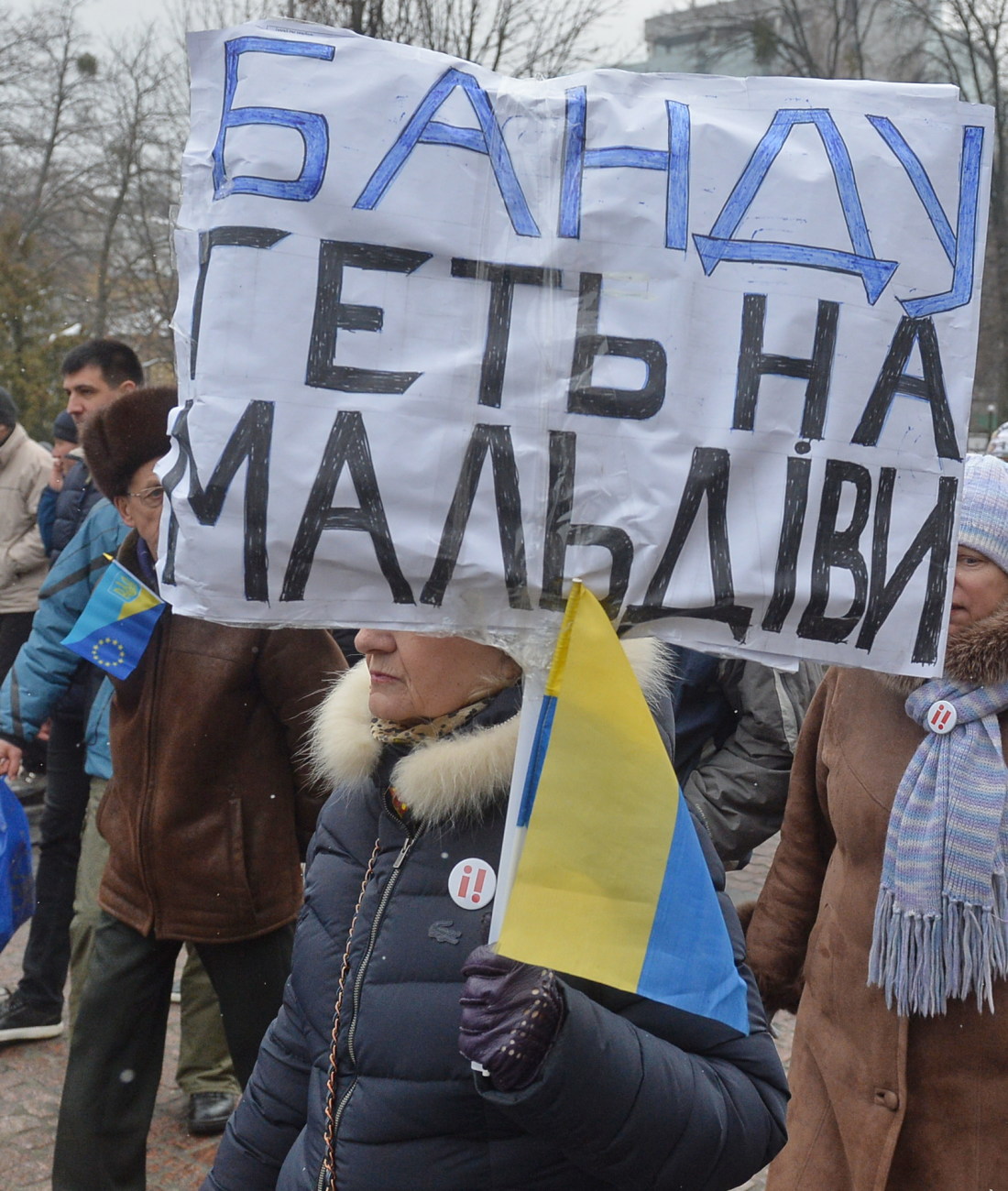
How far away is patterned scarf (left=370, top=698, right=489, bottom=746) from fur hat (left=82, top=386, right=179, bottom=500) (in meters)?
1.72

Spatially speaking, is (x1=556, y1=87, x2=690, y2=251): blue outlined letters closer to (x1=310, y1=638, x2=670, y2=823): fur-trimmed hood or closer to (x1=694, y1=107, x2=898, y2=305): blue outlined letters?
(x1=694, y1=107, x2=898, y2=305): blue outlined letters

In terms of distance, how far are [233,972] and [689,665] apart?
1428 mm

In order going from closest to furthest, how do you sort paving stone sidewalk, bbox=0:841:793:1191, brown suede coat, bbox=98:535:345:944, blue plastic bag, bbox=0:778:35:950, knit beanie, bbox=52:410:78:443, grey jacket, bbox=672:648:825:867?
1. grey jacket, bbox=672:648:825:867
2. brown suede coat, bbox=98:535:345:944
3. blue plastic bag, bbox=0:778:35:950
4. paving stone sidewalk, bbox=0:841:793:1191
5. knit beanie, bbox=52:410:78:443

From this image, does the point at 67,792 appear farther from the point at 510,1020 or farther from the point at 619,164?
the point at 619,164

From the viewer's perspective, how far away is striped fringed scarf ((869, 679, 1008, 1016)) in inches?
104

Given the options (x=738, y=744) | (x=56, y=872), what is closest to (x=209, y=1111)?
(x=56, y=872)

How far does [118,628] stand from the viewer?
3.51 m

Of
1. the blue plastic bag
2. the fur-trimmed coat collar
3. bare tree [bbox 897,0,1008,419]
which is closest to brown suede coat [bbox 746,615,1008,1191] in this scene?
the fur-trimmed coat collar

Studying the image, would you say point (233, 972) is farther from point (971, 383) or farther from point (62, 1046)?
point (971, 383)

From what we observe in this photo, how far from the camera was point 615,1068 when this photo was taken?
1670 mm

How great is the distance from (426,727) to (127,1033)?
1964 millimetres

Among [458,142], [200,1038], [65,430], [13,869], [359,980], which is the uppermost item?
[458,142]

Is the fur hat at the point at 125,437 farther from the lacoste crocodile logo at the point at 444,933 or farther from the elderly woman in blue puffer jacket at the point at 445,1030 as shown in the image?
the lacoste crocodile logo at the point at 444,933

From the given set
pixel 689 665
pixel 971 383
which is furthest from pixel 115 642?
pixel 971 383
